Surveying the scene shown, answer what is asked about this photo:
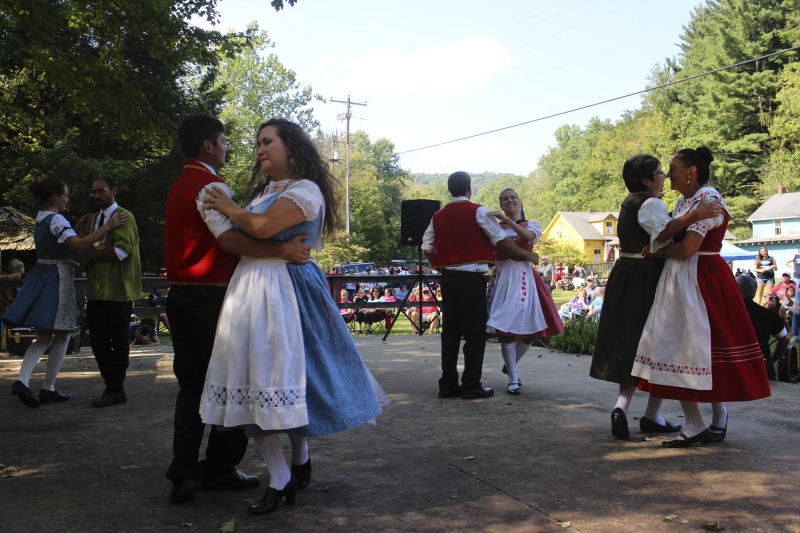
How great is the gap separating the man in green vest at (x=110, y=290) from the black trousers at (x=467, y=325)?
Answer: 102 inches

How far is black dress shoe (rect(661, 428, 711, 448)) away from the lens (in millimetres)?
Answer: 4328

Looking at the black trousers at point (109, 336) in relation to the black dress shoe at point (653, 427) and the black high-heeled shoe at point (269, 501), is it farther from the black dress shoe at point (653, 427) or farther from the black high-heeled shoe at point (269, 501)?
the black dress shoe at point (653, 427)

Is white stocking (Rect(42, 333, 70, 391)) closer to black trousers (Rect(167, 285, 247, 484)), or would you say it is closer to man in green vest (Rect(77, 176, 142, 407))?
man in green vest (Rect(77, 176, 142, 407))

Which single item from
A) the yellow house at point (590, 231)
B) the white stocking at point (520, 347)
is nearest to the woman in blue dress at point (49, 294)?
the white stocking at point (520, 347)

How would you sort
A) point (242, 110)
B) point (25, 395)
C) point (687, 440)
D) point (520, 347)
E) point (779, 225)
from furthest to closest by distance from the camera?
1. point (242, 110)
2. point (779, 225)
3. point (520, 347)
4. point (25, 395)
5. point (687, 440)

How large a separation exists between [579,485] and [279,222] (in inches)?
77.9

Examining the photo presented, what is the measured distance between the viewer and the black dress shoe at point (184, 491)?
3301 millimetres

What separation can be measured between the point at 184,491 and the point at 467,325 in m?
3.28

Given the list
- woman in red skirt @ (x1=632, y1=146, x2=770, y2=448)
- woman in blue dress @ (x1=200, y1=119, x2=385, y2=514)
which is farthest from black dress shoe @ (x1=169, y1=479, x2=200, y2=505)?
woman in red skirt @ (x1=632, y1=146, x2=770, y2=448)

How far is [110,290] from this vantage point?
5684 mm

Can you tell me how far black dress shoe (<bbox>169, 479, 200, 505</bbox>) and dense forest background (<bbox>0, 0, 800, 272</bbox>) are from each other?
1.53m

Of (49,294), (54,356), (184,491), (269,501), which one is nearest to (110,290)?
(49,294)

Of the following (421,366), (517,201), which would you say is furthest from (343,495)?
(421,366)

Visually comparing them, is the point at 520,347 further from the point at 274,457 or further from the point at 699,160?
the point at 274,457
